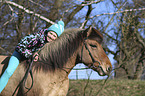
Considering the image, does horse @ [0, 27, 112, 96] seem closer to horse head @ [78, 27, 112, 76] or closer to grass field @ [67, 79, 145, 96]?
A: horse head @ [78, 27, 112, 76]

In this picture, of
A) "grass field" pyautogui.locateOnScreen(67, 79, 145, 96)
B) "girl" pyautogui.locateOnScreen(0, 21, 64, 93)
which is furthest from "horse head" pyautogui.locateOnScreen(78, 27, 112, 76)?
"grass field" pyautogui.locateOnScreen(67, 79, 145, 96)

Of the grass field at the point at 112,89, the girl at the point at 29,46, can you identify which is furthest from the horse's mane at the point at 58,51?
the grass field at the point at 112,89

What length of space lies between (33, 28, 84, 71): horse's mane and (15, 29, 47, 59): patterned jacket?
15 centimetres

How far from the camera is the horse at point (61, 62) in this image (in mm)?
2066

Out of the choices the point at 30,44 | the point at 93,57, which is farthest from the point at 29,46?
the point at 93,57

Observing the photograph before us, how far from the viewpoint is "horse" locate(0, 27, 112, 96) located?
2.07m

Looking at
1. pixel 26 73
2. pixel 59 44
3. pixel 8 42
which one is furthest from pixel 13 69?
pixel 8 42

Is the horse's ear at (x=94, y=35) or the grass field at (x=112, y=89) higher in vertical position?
the horse's ear at (x=94, y=35)

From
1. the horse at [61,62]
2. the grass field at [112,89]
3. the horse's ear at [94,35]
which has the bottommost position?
the grass field at [112,89]

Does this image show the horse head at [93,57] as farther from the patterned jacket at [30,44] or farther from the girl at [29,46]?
the patterned jacket at [30,44]

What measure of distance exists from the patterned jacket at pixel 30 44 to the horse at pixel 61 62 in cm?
13

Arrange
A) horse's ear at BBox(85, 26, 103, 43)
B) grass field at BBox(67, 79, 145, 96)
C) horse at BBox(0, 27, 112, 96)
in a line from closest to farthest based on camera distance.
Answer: horse at BBox(0, 27, 112, 96), horse's ear at BBox(85, 26, 103, 43), grass field at BBox(67, 79, 145, 96)

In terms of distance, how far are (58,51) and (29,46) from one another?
18.6 inches

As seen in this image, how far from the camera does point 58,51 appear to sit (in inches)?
86.7
